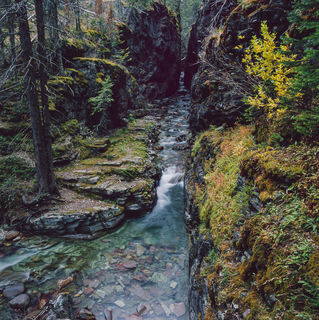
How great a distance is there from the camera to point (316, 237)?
2596mm

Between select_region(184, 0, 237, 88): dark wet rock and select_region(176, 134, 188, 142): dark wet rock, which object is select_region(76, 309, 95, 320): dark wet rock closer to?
select_region(184, 0, 237, 88): dark wet rock

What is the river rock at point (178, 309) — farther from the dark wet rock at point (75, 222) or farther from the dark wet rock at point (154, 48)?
the dark wet rock at point (154, 48)

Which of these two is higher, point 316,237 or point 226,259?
point 316,237

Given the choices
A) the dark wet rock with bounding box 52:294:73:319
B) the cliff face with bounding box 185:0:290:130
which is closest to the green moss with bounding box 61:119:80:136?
the cliff face with bounding box 185:0:290:130

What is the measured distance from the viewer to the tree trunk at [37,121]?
7.17 metres

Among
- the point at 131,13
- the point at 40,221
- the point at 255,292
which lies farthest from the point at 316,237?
the point at 131,13

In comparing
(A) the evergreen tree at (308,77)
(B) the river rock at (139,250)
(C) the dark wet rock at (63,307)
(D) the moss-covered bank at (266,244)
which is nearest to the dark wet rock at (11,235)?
(C) the dark wet rock at (63,307)

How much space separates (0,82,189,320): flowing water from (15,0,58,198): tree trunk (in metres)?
2.38

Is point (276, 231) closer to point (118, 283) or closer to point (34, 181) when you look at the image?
point (118, 283)

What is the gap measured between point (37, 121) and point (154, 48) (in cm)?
2946

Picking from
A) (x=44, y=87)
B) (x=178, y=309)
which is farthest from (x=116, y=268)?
(x=44, y=87)

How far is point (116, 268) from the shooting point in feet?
24.0

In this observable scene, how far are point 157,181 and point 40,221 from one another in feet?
22.4

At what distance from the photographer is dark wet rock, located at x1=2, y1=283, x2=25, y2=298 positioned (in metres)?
5.99
